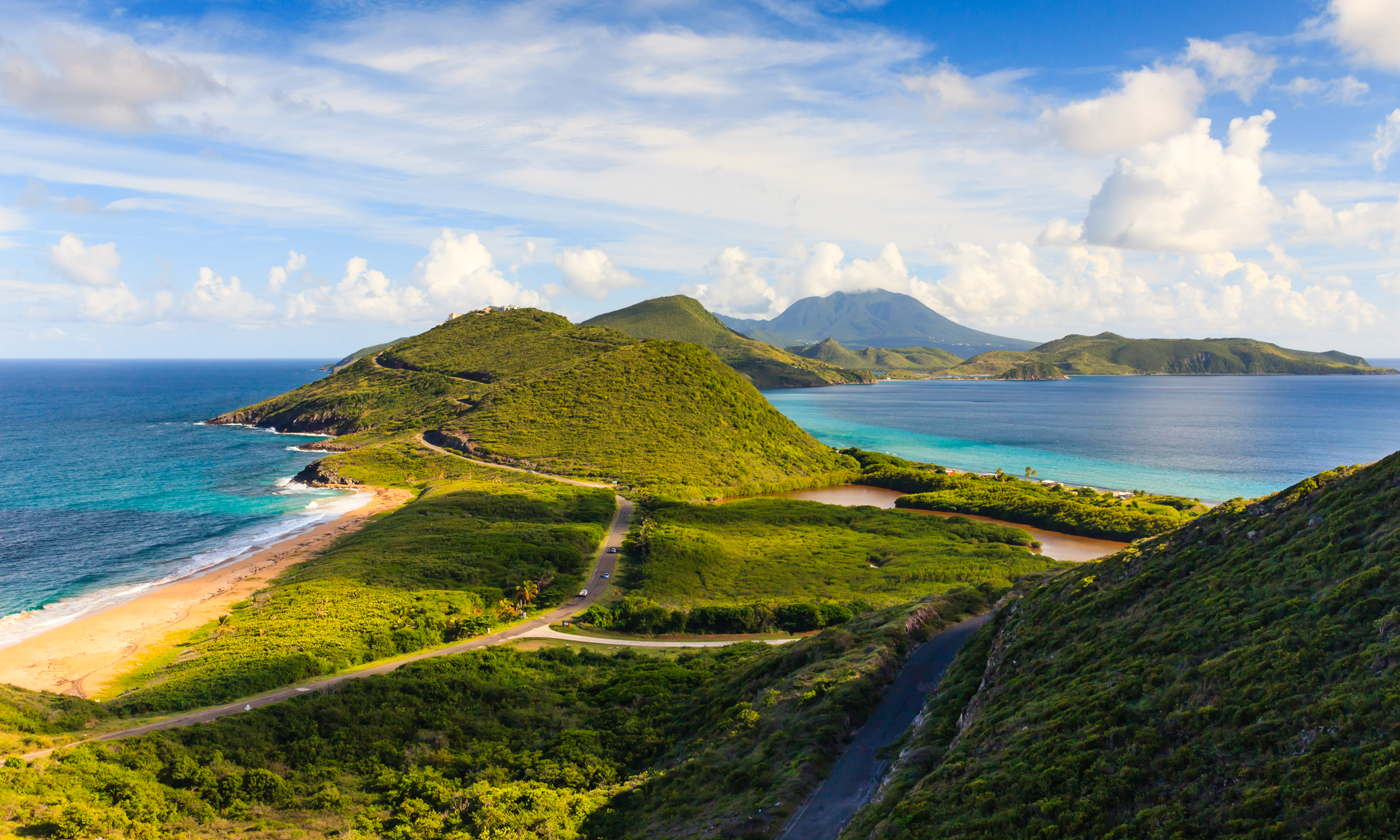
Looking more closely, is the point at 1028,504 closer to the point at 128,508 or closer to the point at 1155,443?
the point at 1155,443

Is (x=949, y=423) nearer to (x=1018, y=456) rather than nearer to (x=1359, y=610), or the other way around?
(x=1018, y=456)

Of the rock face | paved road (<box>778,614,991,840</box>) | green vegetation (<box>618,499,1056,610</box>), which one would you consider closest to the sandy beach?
the rock face

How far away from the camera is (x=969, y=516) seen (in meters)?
83.7

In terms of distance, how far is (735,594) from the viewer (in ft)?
171

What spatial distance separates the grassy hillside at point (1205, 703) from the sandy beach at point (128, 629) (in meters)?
44.5

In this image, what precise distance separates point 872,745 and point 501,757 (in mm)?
14840

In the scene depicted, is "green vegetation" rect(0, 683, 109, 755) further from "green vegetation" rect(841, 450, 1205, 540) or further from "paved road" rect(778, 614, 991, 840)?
"green vegetation" rect(841, 450, 1205, 540)

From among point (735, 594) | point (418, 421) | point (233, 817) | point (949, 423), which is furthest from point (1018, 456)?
point (233, 817)

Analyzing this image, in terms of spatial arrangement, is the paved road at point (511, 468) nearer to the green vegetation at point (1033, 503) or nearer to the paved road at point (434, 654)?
the paved road at point (434, 654)

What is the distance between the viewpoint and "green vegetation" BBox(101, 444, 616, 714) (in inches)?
1383

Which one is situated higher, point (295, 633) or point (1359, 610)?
point (1359, 610)

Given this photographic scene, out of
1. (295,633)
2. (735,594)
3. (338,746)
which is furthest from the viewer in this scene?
(735,594)

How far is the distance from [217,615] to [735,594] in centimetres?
3745

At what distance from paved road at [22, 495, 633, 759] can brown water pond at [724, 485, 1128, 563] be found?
34.2 meters
